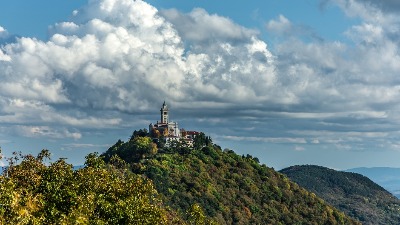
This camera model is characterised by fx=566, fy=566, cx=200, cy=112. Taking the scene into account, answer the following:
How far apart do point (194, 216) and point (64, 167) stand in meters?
18.5

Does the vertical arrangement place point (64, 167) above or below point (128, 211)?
above

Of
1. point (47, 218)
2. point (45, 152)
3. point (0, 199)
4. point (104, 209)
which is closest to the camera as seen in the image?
point (0, 199)

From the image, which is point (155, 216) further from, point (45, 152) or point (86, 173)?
point (45, 152)

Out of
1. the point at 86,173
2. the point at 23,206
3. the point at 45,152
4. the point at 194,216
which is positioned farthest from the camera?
the point at 194,216

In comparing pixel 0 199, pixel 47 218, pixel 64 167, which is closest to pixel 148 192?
pixel 64 167

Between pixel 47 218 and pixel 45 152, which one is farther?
pixel 45 152

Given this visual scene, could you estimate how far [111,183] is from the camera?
63.7m

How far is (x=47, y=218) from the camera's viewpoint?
2125 inches

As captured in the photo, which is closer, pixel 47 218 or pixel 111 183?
pixel 47 218

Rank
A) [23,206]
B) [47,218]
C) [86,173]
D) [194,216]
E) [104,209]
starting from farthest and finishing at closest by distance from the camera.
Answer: [194,216] → [86,173] → [104,209] → [47,218] → [23,206]

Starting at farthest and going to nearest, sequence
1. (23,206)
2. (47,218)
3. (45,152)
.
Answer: (45,152)
(47,218)
(23,206)

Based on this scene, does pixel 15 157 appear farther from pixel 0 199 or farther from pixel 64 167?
pixel 0 199

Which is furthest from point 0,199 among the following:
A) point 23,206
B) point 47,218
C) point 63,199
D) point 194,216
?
→ point 194,216

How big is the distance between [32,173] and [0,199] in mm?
13360
